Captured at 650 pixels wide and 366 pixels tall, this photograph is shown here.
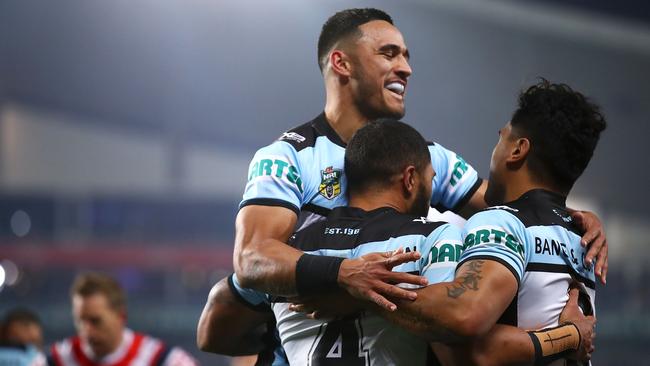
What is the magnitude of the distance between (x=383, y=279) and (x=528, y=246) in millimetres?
480

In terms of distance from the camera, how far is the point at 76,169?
78.1 ft

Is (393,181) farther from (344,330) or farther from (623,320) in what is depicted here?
(623,320)

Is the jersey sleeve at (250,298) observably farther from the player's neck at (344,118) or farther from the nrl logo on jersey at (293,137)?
the player's neck at (344,118)

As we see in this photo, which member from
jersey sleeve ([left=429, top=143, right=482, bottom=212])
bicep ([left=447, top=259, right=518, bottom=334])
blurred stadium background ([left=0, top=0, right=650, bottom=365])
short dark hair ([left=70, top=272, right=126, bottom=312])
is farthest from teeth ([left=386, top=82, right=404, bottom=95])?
blurred stadium background ([left=0, top=0, right=650, bottom=365])

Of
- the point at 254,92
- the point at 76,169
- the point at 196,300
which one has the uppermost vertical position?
the point at 254,92

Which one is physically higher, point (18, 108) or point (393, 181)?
point (18, 108)

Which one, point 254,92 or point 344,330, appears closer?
point 344,330

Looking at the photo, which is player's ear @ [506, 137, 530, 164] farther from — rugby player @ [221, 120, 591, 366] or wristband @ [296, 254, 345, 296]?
wristband @ [296, 254, 345, 296]

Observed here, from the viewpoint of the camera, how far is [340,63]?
3883mm

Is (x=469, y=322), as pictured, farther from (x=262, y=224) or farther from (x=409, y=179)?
(x=262, y=224)

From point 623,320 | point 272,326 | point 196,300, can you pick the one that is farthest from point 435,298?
point 196,300

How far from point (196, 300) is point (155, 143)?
24.1 ft

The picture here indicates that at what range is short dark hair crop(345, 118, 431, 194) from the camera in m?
3.06

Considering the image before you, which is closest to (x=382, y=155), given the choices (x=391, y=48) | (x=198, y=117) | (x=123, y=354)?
(x=391, y=48)
